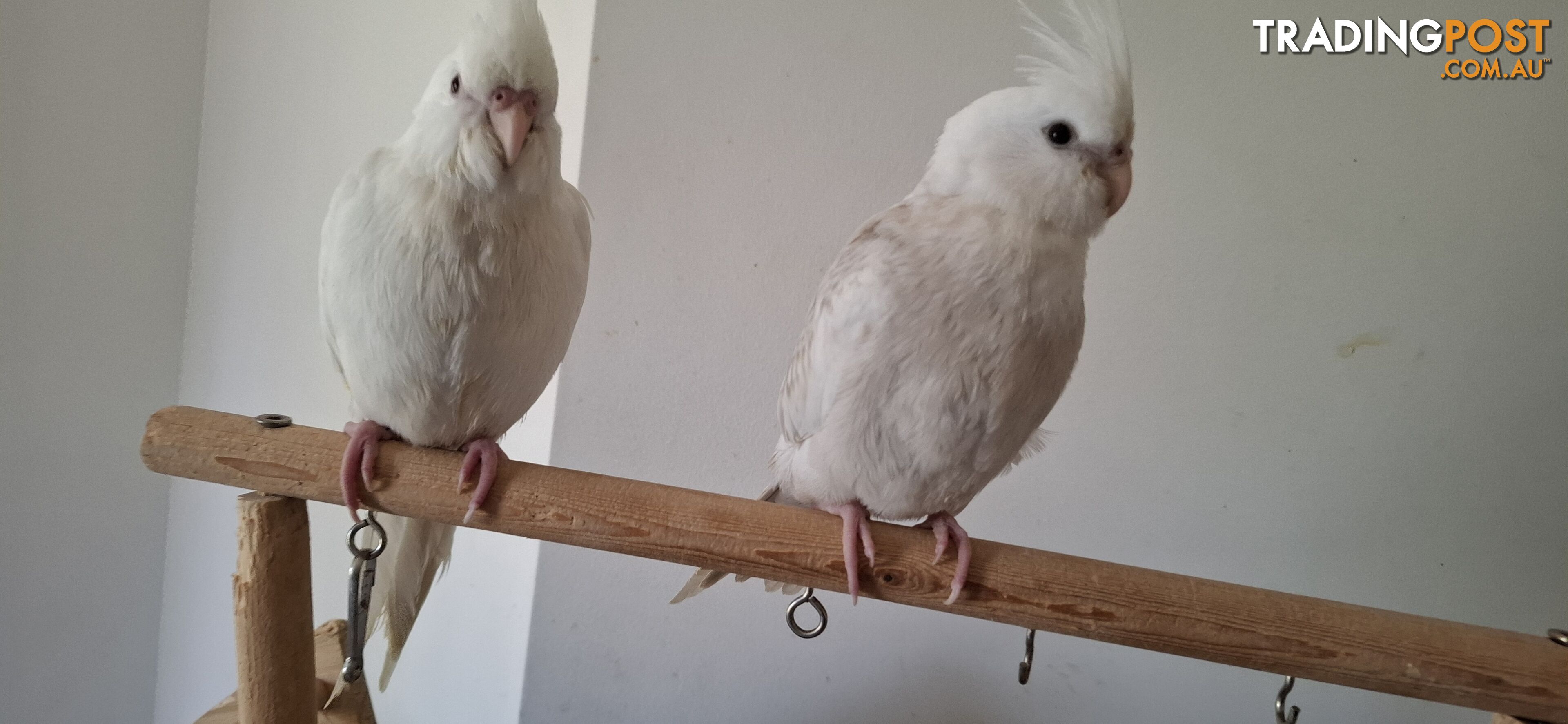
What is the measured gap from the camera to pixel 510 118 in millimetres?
766

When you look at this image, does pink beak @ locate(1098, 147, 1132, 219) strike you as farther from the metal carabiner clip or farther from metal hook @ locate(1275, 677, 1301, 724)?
the metal carabiner clip

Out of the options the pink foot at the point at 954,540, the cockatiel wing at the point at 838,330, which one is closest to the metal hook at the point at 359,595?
the cockatiel wing at the point at 838,330

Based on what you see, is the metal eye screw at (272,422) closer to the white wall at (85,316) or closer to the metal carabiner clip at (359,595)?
the metal carabiner clip at (359,595)

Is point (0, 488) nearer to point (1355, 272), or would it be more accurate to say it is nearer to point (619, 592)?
point (619, 592)

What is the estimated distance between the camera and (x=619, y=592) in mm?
1541

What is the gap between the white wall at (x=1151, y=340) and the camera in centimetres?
133

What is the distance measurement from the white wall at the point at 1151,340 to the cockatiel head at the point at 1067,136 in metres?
0.59

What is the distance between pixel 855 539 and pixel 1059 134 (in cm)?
57

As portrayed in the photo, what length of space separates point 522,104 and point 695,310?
0.72 metres

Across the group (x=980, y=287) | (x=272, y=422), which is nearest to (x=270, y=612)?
(x=272, y=422)

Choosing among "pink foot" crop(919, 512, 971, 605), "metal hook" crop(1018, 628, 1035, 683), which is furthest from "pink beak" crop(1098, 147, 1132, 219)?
"metal hook" crop(1018, 628, 1035, 683)

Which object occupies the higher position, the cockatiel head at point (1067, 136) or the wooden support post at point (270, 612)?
the cockatiel head at point (1067, 136)

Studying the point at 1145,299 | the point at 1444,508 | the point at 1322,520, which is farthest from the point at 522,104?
the point at 1444,508
